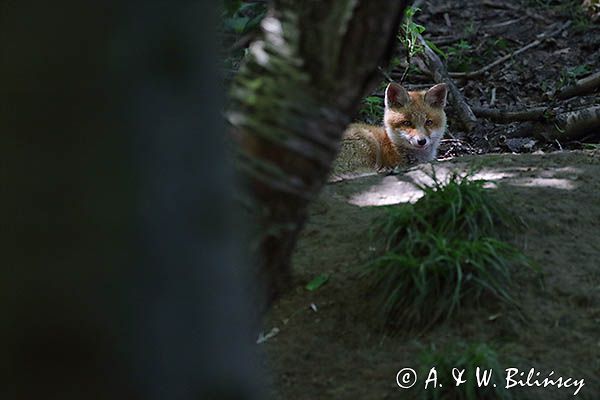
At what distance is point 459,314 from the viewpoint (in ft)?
12.4

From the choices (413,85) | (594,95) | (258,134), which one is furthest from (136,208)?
(413,85)

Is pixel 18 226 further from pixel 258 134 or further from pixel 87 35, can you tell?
pixel 258 134

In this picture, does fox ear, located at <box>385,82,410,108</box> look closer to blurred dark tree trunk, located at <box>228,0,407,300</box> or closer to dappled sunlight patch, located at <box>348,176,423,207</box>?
dappled sunlight patch, located at <box>348,176,423,207</box>

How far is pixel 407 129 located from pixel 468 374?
474cm

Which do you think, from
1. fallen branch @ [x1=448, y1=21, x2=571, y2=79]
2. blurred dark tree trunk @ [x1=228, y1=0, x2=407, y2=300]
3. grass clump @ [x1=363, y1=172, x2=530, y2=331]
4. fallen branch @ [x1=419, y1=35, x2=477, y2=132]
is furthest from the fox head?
blurred dark tree trunk @ [x1=228, y1=0, x2=407, y2=300]

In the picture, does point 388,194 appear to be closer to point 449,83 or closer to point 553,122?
point 553,122

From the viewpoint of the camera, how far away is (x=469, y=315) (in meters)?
3.76

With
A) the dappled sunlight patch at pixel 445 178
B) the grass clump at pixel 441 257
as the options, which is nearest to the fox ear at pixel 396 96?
the dappled sunlight patch at pixel 445 178

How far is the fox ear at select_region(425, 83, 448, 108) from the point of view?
7.83m

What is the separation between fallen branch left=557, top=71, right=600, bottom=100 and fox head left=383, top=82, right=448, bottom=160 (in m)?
1.36

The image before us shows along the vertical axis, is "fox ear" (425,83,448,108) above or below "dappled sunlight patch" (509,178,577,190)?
below

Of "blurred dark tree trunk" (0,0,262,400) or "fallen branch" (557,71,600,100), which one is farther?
"fallen branch" (557,71,600,100)

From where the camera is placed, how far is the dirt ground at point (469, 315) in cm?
355

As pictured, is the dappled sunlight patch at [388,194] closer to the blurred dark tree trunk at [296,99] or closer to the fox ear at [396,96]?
the fox ear at [396,96]
